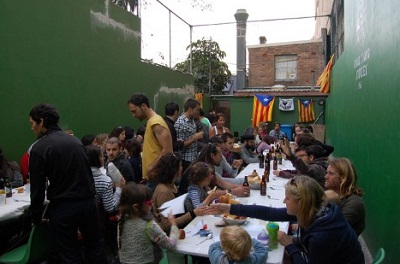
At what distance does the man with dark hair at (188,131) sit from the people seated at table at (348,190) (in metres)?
2.18

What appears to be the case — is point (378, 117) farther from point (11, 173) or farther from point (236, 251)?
point (11, 173)

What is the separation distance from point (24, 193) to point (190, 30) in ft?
32.5

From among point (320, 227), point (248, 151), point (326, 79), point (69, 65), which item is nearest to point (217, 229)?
point (320, 227)

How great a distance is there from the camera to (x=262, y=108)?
15.5m

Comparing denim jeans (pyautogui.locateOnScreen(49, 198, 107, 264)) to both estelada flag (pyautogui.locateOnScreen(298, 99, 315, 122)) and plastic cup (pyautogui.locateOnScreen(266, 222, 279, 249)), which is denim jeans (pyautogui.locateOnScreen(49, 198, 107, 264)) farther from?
estelada flag (pyautogui.locateOnScreen(298, 99, 315, 122))

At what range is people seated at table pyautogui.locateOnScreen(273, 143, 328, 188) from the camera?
4.14 metres

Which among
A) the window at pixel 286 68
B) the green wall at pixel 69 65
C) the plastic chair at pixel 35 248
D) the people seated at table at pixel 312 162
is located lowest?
the plastic chair at pixel 35 248

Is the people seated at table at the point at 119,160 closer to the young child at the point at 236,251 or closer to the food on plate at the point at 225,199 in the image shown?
the food on plate at the point at 225,199

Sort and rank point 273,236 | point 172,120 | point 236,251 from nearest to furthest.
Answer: point 236,251 → point 273,236 → point 172,120

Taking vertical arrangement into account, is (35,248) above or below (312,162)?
below

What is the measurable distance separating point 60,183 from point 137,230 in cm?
77

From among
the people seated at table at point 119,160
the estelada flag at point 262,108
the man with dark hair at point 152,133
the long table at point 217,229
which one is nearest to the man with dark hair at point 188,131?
the people seated at table at point 119,160

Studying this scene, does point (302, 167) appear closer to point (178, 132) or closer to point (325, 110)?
point (178, 132)

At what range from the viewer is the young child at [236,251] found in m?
2.27
